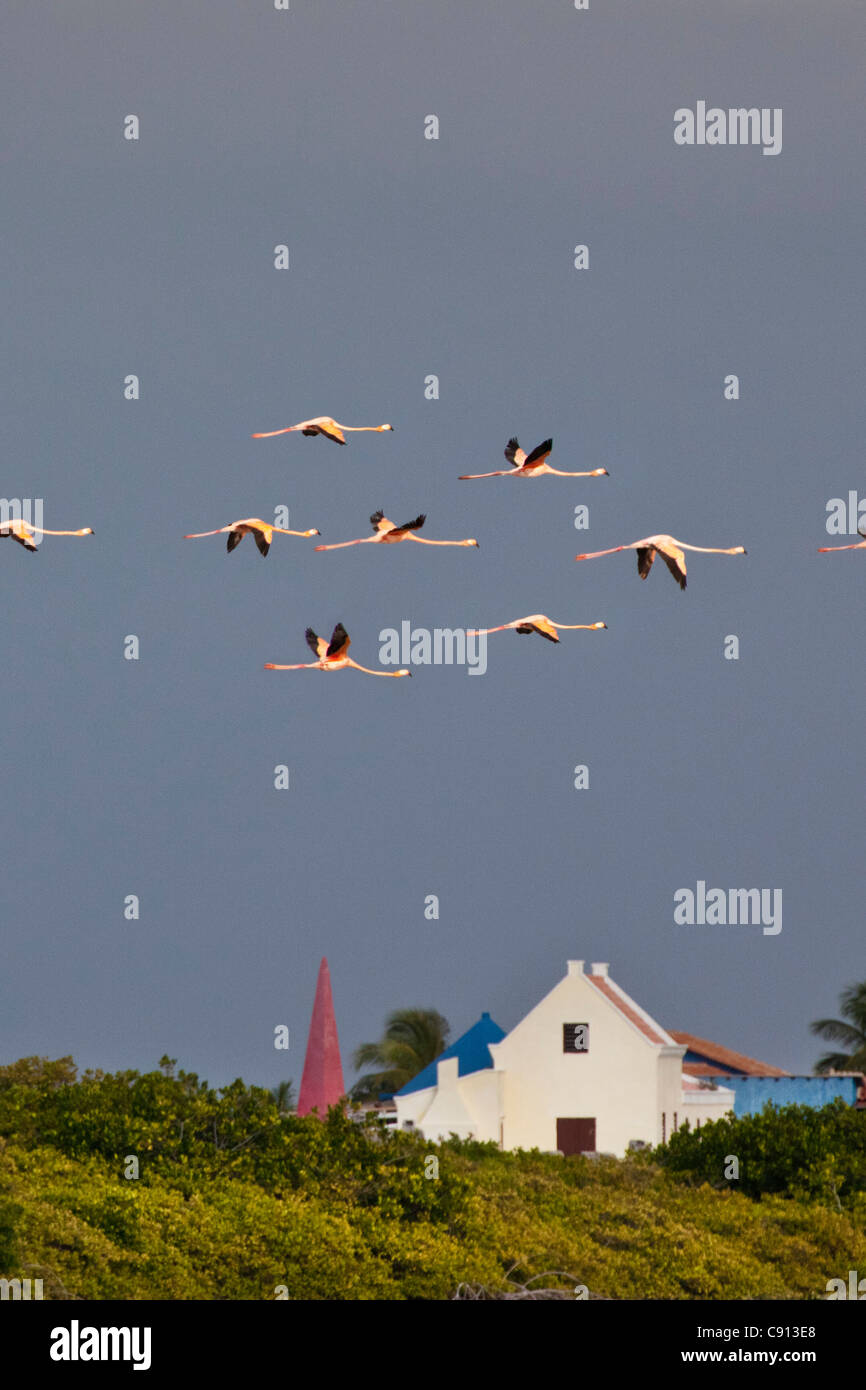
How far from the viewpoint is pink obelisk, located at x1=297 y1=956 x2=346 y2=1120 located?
91.4m

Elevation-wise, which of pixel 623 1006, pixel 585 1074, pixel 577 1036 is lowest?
pixel 585 1074

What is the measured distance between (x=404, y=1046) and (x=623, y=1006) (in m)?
32.2

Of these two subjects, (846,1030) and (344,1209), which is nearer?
(344,1209)

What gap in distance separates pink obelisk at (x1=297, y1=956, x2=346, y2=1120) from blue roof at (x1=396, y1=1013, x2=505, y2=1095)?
17.4 meters

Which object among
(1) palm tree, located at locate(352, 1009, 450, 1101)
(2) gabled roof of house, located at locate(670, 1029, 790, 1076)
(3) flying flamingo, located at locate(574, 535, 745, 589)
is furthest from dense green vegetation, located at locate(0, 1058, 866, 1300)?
(1) palm tree, located at locate(352, 1009, 450, 1101)

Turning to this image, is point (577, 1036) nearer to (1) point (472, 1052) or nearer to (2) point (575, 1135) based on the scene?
(2) point (575, 1135)

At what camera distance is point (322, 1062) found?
92562 millimetres

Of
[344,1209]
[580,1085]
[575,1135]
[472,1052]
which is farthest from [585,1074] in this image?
[344,1209]

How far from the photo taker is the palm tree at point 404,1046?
9656 centimetres

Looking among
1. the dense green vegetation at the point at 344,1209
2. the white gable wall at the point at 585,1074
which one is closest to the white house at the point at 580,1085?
the white gable wall at the point at 585,1074

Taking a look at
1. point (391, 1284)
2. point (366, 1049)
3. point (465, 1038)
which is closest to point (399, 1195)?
point (391, 1284)

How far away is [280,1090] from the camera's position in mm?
107000
